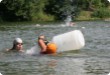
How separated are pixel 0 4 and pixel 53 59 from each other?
4422 cm

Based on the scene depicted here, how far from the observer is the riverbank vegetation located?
2467 inches

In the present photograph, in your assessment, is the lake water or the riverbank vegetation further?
the riverbank vegetation

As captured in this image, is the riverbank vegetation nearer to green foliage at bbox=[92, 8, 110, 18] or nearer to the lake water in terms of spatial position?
green foliage at bbox=[92, 8, 110, 18]

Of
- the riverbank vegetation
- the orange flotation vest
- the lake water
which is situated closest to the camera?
the lake water

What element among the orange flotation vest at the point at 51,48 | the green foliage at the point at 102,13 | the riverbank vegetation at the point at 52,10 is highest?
the orange flotation vest at the point at 51,48

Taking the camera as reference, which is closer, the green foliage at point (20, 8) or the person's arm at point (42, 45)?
the person's arm at point (42, 45)

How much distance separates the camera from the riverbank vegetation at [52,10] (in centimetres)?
6266

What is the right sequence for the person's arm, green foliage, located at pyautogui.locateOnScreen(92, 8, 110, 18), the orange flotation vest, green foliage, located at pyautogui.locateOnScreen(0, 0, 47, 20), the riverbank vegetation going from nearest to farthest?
the person's arm → the orange flotation vest → green foliage, located at pyautogui.locateOnScreen(0, 0, 47, 20) → the riverbank vegetation → green foliage, located at pyautogui.locateOnScreen(92, 8, 110, 18)

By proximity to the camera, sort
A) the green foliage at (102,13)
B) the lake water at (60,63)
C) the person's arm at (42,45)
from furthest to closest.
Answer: the green foliage at (102,13) < the person's arm at (42,45) < the lake water at (60,63)

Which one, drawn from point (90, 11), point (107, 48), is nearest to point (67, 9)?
point (90, 11)

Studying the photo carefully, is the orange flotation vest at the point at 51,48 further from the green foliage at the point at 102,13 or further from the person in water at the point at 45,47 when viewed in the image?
the green foliage at the point at 102,13

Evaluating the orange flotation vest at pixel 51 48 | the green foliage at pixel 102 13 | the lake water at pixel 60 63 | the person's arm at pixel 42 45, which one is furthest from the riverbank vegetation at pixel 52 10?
the lake water at pixel 60 63

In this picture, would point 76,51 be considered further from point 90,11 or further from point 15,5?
point 90,11

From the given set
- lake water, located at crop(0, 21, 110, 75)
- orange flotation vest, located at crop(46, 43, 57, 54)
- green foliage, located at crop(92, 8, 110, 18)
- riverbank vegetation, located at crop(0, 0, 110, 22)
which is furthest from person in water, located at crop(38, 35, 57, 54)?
green foliage, located at crop(92, 8, 110, 18)
